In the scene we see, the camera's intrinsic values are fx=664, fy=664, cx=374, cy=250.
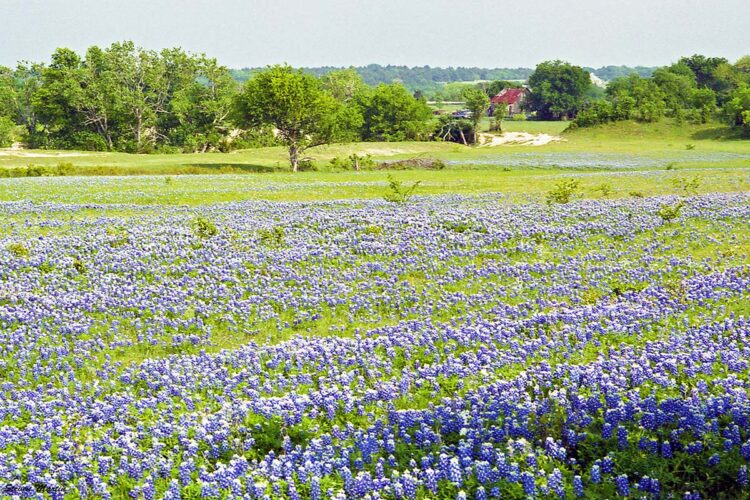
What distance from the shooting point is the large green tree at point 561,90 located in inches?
5974

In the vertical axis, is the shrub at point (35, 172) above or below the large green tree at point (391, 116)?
below

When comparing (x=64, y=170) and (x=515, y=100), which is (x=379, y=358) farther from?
(x=515, y=100)

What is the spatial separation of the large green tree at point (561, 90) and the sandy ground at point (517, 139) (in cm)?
4704

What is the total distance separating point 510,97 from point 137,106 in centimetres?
9710

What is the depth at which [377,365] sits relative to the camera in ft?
26.9

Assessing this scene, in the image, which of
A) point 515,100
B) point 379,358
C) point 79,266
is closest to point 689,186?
point 379,358

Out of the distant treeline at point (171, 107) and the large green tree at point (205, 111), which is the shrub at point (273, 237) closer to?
the distant treeline at point (171, 107)

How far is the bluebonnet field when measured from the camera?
570 centimetres

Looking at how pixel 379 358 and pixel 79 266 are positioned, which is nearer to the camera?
pixel 379 358

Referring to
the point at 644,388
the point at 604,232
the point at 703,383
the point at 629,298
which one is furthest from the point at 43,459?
the point at 604,232

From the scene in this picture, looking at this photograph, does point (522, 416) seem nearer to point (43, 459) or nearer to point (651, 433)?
point (651, 433)

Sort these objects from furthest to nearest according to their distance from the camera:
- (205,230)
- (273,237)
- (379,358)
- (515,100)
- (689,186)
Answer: (515,100) → (689,186) → (205,230) → (273,237) → (379,358)

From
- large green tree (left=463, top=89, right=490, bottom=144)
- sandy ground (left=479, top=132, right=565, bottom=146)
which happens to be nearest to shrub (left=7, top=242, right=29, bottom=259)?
sandy ground (left=479, top=132, right=565, bottom=146)

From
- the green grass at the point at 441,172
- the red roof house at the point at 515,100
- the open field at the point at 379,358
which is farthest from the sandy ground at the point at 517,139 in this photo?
the open field at the point at 379,358
